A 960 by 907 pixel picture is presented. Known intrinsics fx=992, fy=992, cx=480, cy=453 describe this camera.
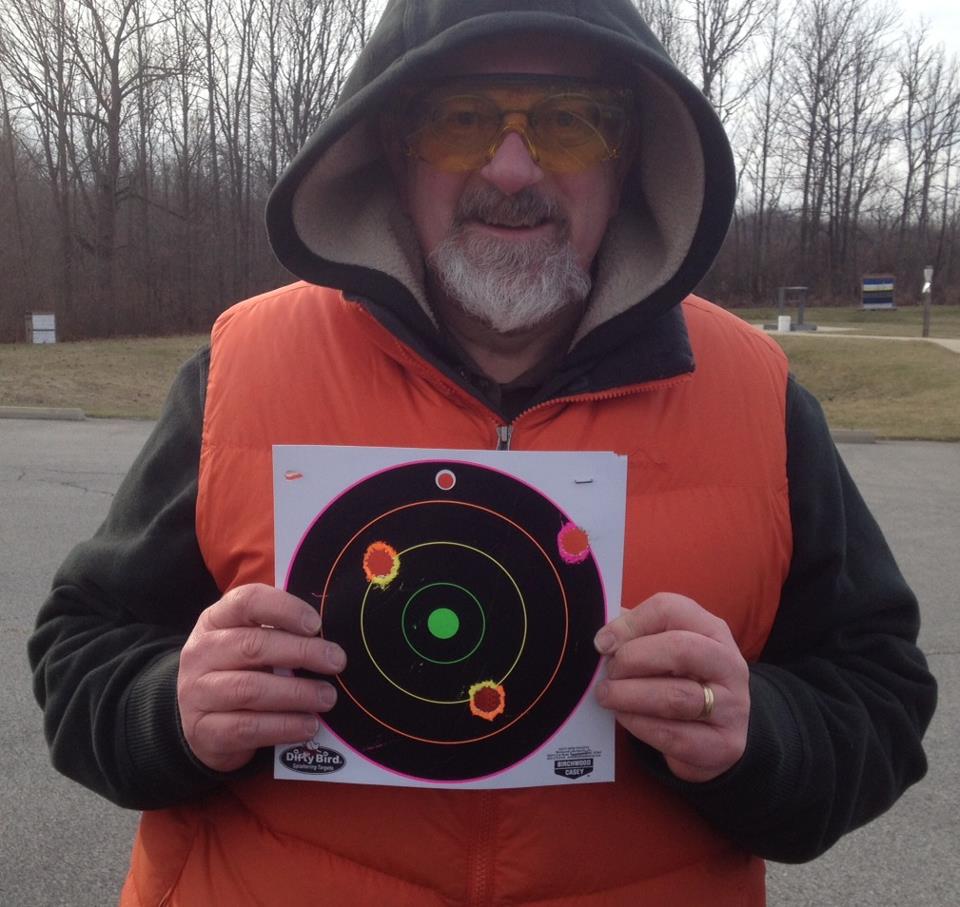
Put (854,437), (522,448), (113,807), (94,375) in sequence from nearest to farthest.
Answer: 1. (522,448)
2. (113,807)
3. (854,437)
4. (94,375)

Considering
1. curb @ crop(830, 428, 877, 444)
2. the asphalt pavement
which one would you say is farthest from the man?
curb @ crop(830, 428, 877, 444)

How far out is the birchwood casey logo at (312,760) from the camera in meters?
1.38

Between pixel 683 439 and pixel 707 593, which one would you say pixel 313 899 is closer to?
pixel 707 593

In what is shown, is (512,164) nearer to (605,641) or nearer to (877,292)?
(605,641)

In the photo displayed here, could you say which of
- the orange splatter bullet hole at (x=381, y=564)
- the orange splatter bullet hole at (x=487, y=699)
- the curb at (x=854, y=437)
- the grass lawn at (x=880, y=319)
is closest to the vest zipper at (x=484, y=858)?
the orange splatter bullet hole at (x=487, y=699)

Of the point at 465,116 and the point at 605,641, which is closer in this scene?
the point at 605,641

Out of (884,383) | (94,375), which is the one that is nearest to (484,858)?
(884,383)

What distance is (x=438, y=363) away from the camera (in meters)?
1.58

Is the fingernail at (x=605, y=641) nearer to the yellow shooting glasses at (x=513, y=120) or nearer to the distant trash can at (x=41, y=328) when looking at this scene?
the yellow shooting glasses at (x=513, y=120)

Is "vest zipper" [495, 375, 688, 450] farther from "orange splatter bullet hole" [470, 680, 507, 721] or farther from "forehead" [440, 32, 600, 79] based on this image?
"forehead" [440, 32, 600, 79]

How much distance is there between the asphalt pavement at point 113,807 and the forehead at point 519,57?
1354 millimetres

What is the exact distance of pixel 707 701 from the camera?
Answer: 1284 mm

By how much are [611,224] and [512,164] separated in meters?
0.27

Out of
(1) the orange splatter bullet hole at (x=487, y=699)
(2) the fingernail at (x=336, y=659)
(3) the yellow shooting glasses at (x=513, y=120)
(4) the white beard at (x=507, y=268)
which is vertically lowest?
(1) the orange splatter bullet hole at (x=487, y=699)
